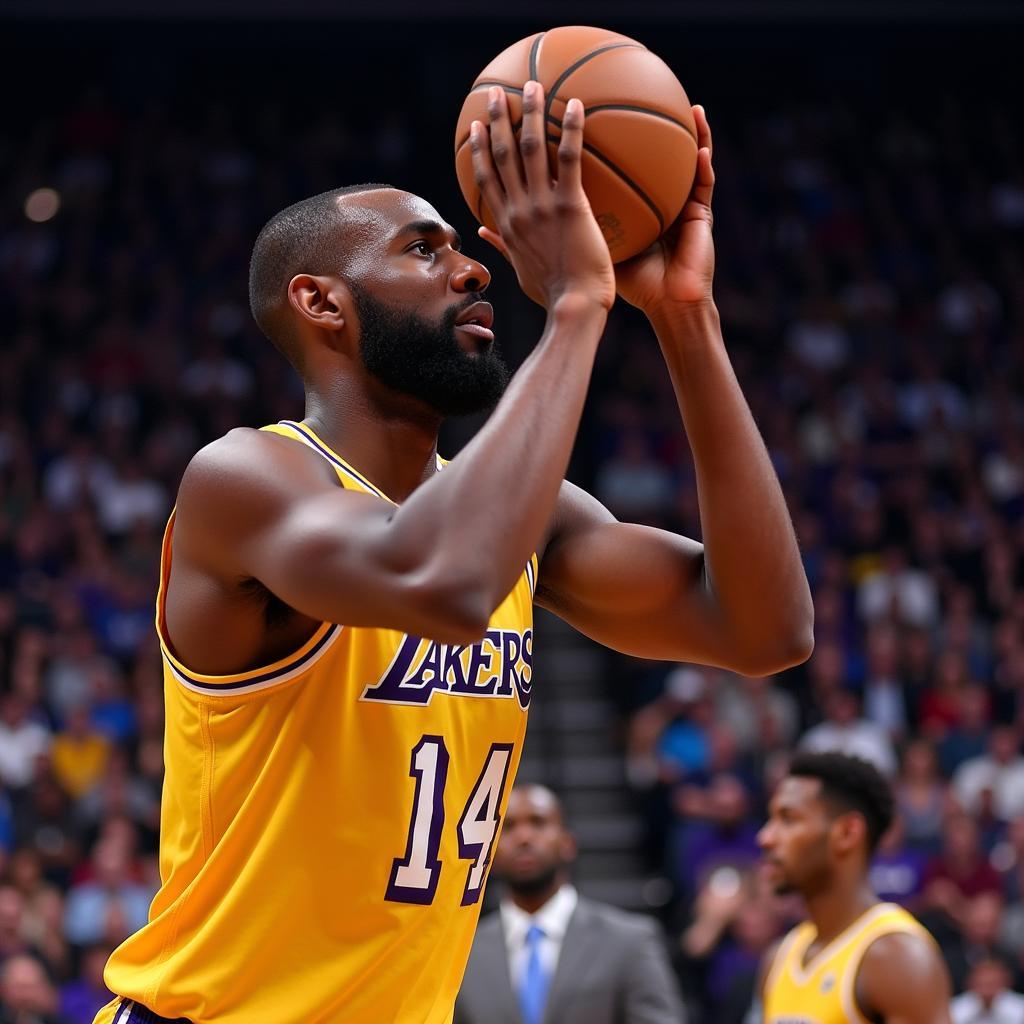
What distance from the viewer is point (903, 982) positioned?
4922 mm

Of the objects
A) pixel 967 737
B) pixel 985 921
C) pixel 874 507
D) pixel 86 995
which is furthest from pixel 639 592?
pixel 874 507

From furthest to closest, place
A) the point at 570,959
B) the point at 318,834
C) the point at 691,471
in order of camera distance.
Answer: the point at 691,471
the point at 570,959
the point at 318,834

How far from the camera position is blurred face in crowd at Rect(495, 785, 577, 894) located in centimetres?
611

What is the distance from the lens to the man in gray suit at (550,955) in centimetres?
591

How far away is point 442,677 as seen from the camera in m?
2.69

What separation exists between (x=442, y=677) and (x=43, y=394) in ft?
36.5

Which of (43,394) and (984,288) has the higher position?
(984,288)

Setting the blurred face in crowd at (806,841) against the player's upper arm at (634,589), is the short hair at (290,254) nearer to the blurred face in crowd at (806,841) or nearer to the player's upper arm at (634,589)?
the player's upper arm at (634,589)

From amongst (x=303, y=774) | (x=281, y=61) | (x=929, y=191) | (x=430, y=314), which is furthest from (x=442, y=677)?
(x=281, y=61)

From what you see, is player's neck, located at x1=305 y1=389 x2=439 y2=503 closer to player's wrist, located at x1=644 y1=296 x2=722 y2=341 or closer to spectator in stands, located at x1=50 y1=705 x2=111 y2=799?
player's wrist, located at x1=644 y1=296 x2=722 y2=341

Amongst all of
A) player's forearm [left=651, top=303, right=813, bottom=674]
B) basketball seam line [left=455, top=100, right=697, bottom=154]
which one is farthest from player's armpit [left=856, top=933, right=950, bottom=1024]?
basketball seam line [left=455, top=100, right=697, bottom=154]

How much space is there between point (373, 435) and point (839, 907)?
10.4 ft

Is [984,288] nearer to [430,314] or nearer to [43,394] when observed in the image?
[43,394]

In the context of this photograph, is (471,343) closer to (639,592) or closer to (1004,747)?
(639,592)
